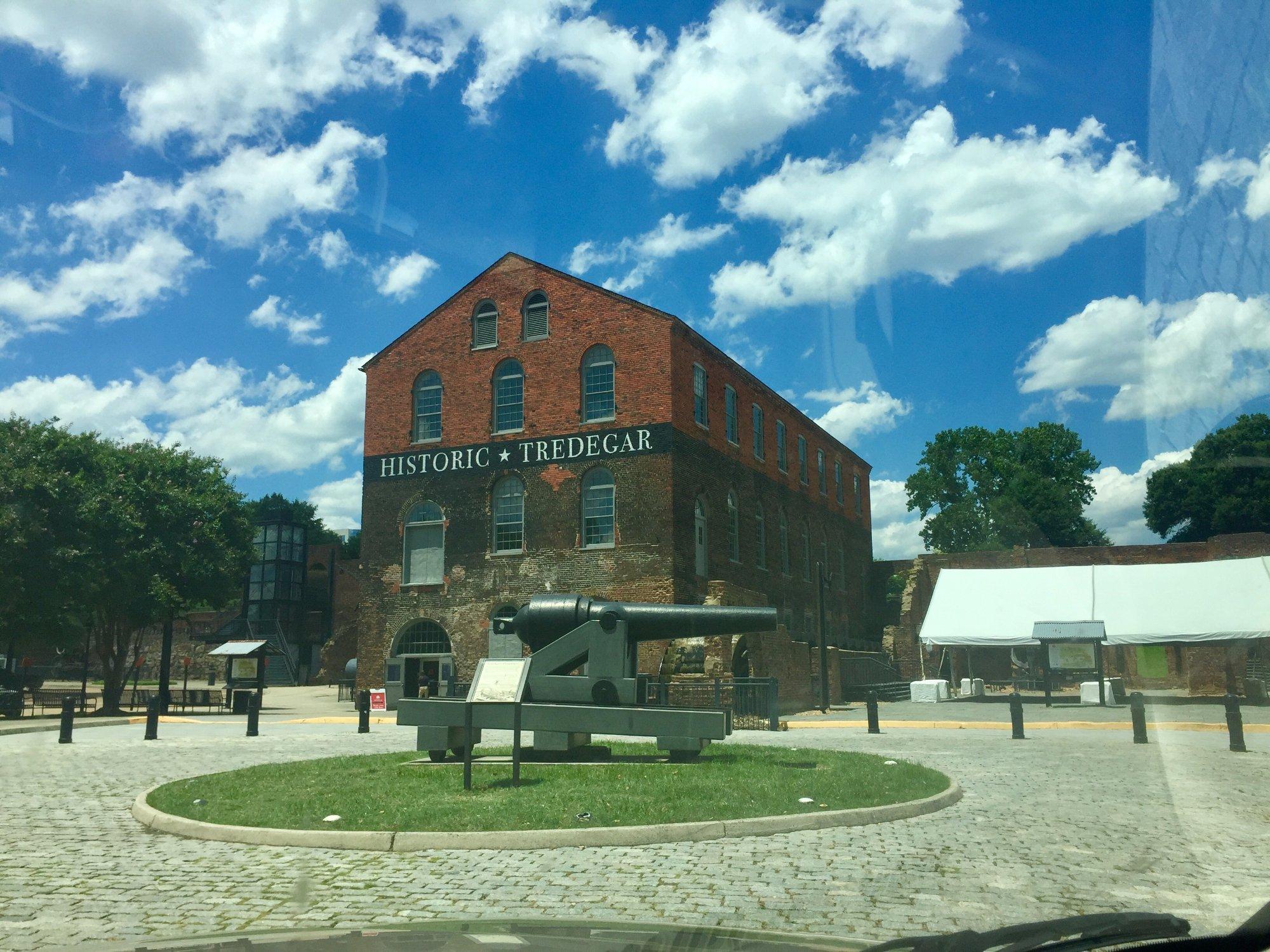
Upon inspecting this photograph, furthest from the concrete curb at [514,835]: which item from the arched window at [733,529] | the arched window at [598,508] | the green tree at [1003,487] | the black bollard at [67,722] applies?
the green tree at [1003,487]

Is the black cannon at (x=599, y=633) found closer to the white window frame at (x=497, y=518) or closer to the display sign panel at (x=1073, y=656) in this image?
the white window frame at (x=497, y=518)

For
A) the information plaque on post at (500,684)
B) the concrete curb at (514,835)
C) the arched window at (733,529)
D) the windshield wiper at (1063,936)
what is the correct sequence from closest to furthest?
the windshield wiper at (1063,936) < the concrete curb at (514,835) < the information plaque on post at (500,684) < the arched window at (733,529)

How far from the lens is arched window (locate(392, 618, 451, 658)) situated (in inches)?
1309

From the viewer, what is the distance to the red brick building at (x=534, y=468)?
3152 cm

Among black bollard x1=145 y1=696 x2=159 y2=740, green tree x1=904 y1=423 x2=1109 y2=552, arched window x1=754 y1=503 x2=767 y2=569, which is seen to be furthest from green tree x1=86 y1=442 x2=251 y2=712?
green tree x1=904 y1=423 x2=1109 y2=552

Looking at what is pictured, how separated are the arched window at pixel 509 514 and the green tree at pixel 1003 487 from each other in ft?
123

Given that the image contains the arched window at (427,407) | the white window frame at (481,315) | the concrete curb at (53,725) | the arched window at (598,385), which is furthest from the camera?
the arched window at (427,407)

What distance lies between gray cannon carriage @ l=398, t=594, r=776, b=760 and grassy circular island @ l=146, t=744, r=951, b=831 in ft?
1.30

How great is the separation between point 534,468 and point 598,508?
253 centimetres

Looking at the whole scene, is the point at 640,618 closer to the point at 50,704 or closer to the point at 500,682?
the point at 500,682

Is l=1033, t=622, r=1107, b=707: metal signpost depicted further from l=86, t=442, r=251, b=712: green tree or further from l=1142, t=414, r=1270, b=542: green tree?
l=86, t=442, r=251, b=712: green tree

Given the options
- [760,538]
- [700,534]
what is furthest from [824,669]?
[760,538]

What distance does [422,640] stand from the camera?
33.6 m

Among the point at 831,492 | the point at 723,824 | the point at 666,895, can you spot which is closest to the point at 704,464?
the point at 831,492
